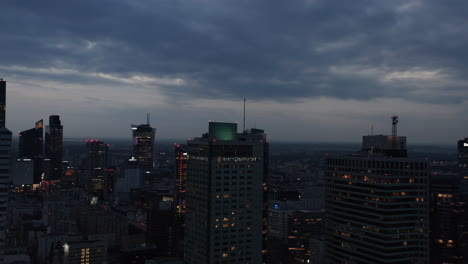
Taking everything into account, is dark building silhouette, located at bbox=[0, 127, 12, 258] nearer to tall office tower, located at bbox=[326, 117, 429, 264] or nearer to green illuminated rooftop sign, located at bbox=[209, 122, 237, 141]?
green illuminated rooftop sign, located at bbox=[209, 122, 237, 141]

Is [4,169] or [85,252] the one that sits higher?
[4,169]

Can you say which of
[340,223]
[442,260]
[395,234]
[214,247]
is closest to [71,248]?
[214,247]

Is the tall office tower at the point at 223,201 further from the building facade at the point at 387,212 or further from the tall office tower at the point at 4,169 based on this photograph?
the tall office tower at the point at 4,169

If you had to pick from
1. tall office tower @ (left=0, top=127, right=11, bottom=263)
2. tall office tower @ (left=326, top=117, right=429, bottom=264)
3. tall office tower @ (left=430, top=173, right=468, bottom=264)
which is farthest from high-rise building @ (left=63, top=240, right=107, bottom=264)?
tall office tower @ (left=430, top=173, right=468, bottom=264)

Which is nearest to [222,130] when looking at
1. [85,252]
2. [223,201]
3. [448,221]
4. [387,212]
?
[223,201]

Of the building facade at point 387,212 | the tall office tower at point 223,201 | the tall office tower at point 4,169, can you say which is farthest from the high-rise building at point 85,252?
the building facade at point 387,212

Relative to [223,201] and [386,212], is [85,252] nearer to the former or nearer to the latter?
[223,201]
